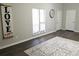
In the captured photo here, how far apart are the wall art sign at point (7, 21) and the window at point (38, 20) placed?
1.52 meters

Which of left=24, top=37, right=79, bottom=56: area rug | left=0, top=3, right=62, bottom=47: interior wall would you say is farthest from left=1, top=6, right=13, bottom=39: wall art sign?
left=24, top=37, right=79, bottom=56: area rug

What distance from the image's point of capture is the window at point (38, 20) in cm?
516

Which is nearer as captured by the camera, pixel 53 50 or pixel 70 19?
pixel 53 50

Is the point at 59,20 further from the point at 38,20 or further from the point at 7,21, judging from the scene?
the point at 7,21

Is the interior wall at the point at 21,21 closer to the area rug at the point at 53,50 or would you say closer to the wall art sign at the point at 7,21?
the wall art sign at the point at 7,21

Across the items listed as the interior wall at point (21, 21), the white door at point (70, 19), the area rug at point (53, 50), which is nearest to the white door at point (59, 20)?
the white door at point (70, 19)

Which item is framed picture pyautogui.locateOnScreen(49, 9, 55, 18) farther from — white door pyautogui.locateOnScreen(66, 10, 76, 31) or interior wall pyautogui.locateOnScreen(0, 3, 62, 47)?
white door pyautogui.locateOnScreen(66, 10, 76, 31)

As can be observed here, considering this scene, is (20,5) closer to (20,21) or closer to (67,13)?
(20,21)

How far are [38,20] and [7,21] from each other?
2137 mm

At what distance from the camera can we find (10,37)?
3975 mm

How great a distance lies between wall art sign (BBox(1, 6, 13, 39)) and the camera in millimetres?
3633

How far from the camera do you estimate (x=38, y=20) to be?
5.48 metres

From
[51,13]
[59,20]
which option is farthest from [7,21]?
[59,20]

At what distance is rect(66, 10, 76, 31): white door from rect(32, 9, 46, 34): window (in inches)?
96.2
